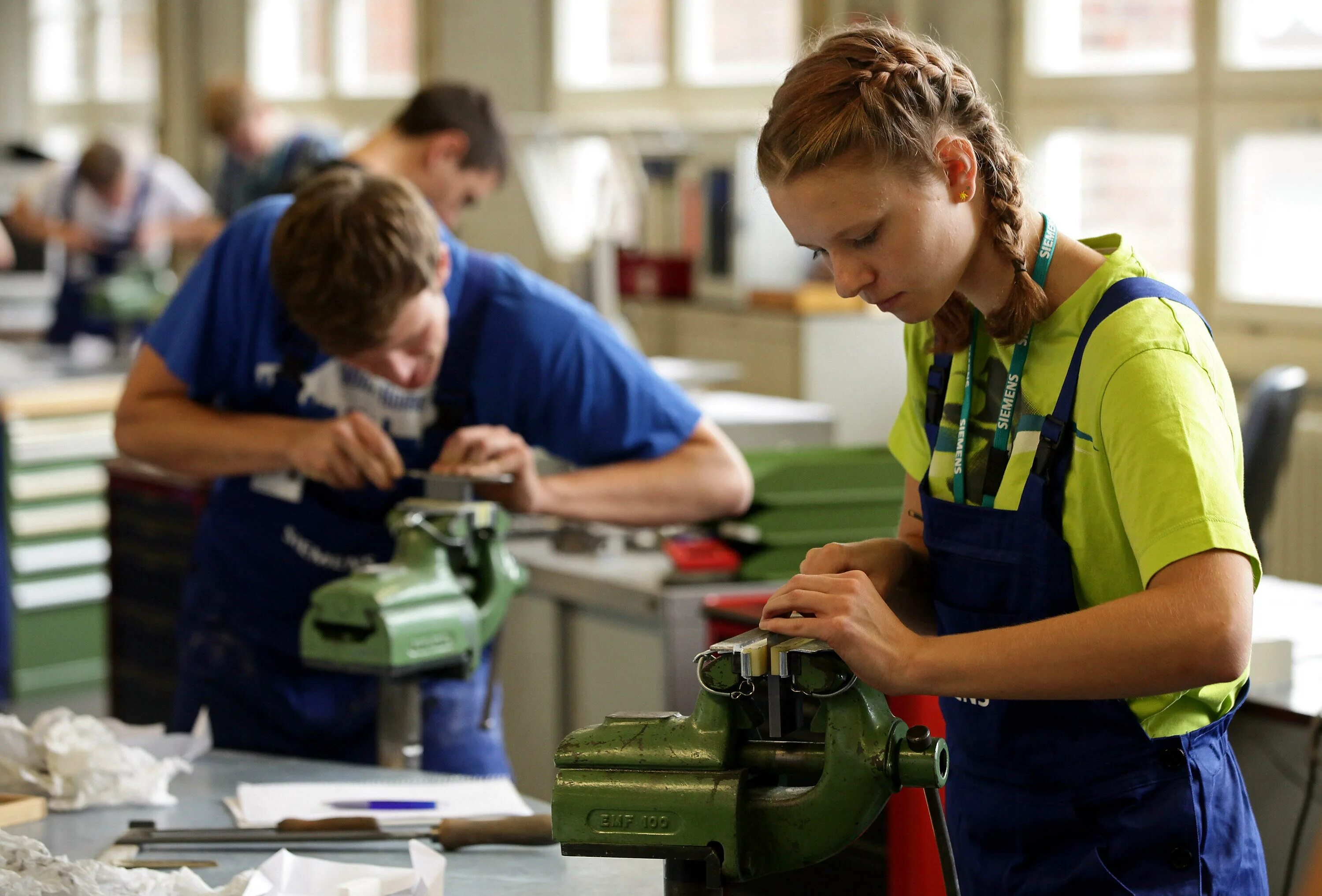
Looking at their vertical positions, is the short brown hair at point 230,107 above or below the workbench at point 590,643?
above

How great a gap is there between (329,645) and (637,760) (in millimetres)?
656

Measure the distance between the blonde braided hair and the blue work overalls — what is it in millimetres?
957

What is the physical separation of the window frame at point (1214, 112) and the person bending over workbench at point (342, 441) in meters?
2.60

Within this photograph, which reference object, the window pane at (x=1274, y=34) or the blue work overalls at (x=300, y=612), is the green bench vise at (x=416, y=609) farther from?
the window pane at (x=1274, y=34)

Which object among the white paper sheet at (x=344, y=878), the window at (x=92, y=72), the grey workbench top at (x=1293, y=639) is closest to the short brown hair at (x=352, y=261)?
the white paper sheet at (x=344, y=878)

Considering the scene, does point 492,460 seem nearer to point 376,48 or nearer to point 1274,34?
Answer: point 1274,34

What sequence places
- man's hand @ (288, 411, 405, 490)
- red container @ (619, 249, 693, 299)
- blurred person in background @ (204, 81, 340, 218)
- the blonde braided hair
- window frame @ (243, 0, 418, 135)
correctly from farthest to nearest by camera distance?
window frame @ (243, 0, 418, 135)
blurred person in background @ (204, 81, 340, 218)
red container @ (619, 249, 693, 299)
man's hand @ (288, 411, 405, 490)
the blonde braided hair

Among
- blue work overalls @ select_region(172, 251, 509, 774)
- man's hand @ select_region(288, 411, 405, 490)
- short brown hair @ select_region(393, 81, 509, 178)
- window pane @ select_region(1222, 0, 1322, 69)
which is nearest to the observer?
man's hand @ select_region(288, 411, 405, 490)

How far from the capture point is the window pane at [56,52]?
11.4 meters

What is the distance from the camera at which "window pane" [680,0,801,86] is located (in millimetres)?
6473

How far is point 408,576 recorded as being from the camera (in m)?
1.86

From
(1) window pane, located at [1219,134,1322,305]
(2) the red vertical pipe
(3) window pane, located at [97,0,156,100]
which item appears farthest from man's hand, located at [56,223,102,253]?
(2) the red vertical pipe

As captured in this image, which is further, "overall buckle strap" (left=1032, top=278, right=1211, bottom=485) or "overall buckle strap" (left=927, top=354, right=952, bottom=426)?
"overall buckle strap" (left=927, top=354, right=952, bottom=426)

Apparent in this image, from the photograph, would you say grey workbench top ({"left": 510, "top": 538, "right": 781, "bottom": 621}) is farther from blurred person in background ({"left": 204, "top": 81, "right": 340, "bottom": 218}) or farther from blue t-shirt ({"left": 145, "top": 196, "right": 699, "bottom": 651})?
blurred person in background ({"left": 204, "top": 81, "right": 340, "bottom": 218})
